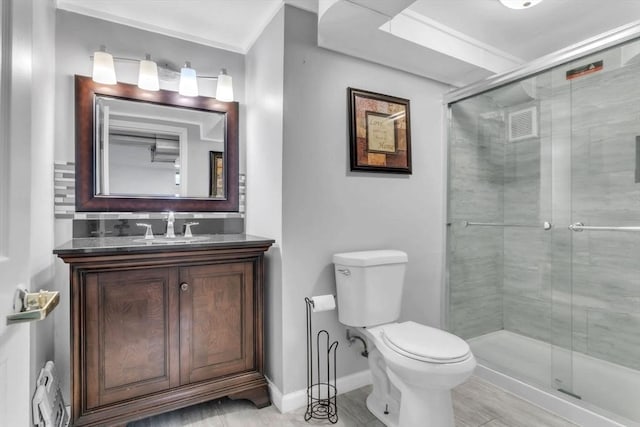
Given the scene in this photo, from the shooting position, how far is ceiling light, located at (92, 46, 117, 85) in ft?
5.93

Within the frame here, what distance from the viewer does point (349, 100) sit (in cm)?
204

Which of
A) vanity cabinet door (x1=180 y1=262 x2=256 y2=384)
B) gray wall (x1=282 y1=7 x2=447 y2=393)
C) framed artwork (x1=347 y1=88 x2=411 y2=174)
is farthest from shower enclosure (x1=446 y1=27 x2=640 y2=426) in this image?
vanity cabinet door (x1=180 y1=262 x2=256 y2=384)

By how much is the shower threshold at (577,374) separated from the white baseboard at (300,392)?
0.81 metres

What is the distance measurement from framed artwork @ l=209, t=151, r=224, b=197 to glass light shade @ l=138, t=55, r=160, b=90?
0.52 m

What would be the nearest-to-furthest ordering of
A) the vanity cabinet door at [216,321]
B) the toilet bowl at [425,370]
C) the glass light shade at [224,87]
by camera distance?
1. the toilet bowl at [425,370]
2. the vanity cabinet door at [216,321]
3. the glass light shade at [224,87]

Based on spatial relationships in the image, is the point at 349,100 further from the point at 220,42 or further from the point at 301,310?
the point at 301,310

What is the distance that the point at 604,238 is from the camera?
2.22 m

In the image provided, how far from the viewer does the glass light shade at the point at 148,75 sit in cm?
192

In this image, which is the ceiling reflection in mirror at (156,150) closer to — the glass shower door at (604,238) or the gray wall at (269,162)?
the gray wall at (269,162)

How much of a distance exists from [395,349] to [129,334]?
127 cm

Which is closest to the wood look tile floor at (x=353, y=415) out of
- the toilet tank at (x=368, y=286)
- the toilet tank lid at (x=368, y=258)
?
the toilet tank at (x=368, y=286)

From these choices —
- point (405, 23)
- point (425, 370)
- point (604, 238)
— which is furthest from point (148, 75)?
point (604, 238)

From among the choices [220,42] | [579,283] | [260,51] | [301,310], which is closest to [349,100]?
[260,51]

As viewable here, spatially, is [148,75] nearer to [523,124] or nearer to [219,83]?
[219,83]
